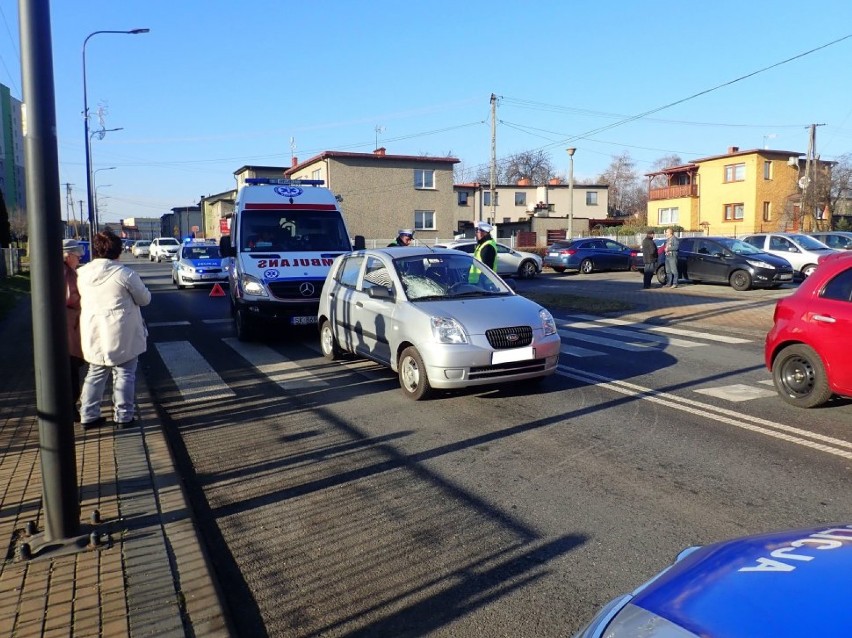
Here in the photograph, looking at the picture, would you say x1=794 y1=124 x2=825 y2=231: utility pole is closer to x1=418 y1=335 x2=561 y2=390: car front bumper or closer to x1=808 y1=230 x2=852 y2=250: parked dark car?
x1=808 y1=230 x2=852 y2=250: parked dark car

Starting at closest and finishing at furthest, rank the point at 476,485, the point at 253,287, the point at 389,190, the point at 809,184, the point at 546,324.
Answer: the point at 476,485 < the point at 546,324 < the point at 253,287 < the point at 809,184 < the point at 389,190

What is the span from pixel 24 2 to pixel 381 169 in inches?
1823

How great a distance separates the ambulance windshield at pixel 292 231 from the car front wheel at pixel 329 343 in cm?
242

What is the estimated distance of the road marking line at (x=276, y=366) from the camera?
877 cm

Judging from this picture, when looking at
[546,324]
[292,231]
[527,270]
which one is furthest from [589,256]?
[546,324]

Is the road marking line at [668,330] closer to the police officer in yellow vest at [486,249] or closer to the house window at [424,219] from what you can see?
the police officer in yellow vest at [486,249]

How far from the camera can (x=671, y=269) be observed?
71.2 ft

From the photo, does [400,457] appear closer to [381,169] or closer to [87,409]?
[87,409]

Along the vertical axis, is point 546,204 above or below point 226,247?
above

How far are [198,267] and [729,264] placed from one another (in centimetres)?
1736

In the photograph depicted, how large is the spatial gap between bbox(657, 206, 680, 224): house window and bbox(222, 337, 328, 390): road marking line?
177 feet

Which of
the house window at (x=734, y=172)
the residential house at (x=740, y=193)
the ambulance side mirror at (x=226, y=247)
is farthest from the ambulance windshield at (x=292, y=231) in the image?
the house window at (x=734, y=172)

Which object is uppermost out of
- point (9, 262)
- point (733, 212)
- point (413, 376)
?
point (733, 212)

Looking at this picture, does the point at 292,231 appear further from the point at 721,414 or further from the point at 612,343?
the point at 721,414
